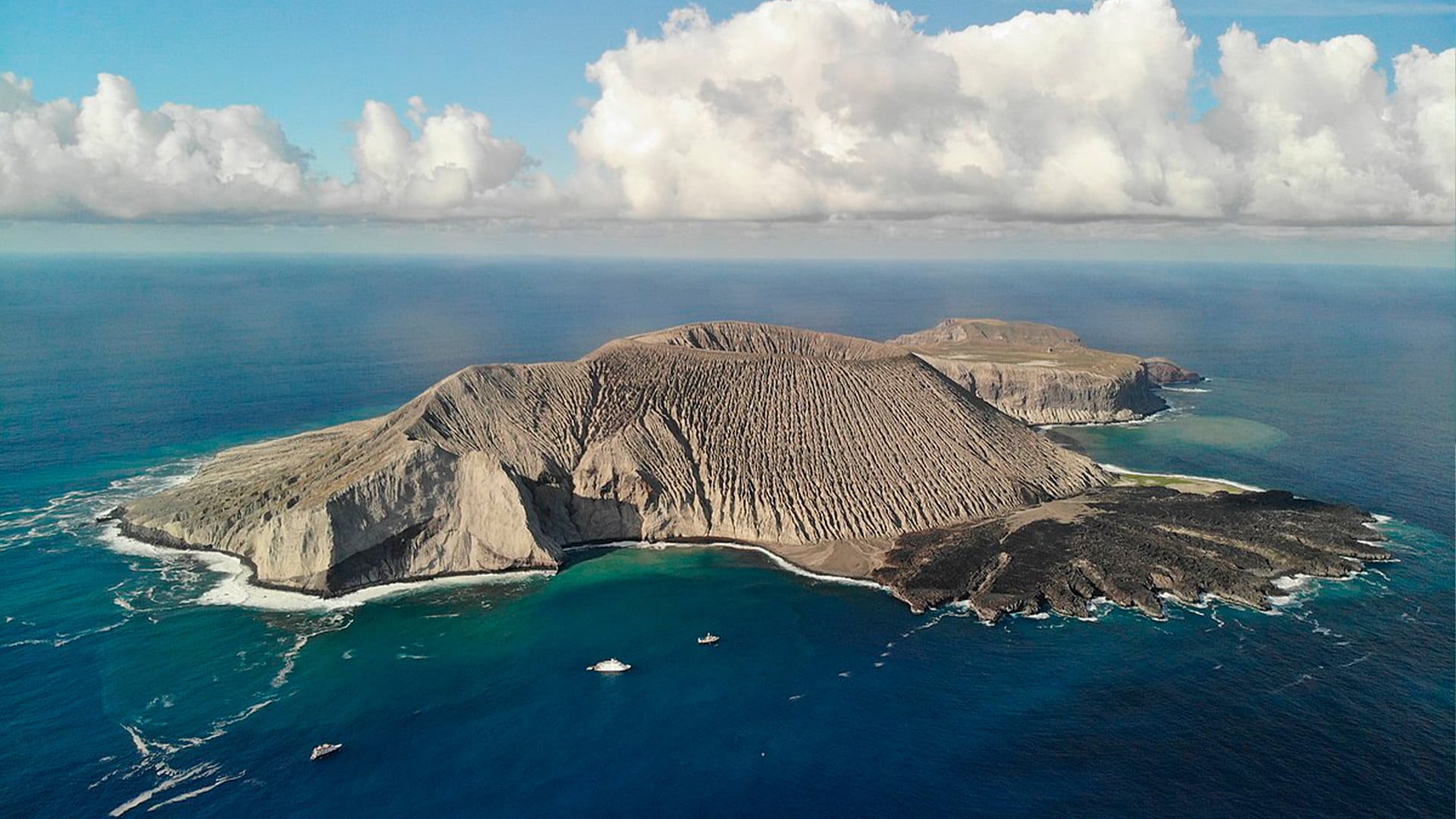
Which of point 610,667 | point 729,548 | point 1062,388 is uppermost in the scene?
point 1062,388

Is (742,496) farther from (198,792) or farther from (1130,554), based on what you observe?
(198,792)

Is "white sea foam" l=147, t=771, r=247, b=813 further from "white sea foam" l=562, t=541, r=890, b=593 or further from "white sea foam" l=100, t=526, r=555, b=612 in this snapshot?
"white sea foam" l=562, t=541, r=890, b=593

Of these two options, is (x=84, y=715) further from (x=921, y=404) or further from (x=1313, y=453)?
(x=1313, y=453)

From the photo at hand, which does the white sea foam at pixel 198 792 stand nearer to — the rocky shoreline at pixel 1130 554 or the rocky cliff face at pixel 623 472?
the rocky cliff face at pixel 623 472

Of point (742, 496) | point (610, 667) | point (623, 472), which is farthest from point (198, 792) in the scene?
point (742, 496)

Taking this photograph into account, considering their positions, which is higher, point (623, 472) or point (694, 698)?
point (623, 472)

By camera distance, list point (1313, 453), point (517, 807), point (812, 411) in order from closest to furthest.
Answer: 1. point (517, 807)
2. point (812, 411)
3. point (1313, 453)

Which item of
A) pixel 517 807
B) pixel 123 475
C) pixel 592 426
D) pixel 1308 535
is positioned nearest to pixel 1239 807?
pixel 517 807
